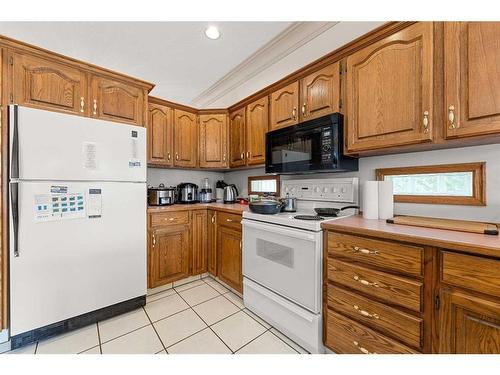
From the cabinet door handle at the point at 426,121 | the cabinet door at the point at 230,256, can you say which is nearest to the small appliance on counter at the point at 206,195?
the cabinet door at the point at 230,256

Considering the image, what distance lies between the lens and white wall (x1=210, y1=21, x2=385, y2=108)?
1.74 metres

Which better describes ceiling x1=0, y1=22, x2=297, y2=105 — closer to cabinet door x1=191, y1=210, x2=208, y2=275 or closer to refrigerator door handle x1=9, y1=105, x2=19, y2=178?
refrigerator door handle x1=9, y1=105, x2=19, y2=178

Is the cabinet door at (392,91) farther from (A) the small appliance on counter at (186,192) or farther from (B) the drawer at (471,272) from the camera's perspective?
(A) the small appliance on counter at (186,192)

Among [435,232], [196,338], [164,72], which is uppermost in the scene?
[164,72]

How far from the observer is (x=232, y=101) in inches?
119

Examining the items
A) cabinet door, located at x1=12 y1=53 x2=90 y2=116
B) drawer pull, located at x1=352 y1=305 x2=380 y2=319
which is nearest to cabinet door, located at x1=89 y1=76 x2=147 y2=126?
cabinet door, located at x1=12 y1=53 x2=90 y2=116

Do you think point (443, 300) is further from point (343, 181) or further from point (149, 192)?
point (149, 192)

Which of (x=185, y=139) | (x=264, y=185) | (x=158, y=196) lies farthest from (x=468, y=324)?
(x=185, y=139)

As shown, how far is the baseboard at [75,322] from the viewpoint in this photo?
1404 millimetres

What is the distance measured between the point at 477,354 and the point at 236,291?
168 centimetres

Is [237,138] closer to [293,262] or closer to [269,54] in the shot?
[269,54]

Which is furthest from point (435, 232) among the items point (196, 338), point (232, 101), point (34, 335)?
point (232, 101)

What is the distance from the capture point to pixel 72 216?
5.05 feet

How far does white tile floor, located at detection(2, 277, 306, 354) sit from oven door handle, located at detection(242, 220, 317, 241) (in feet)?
2.50
